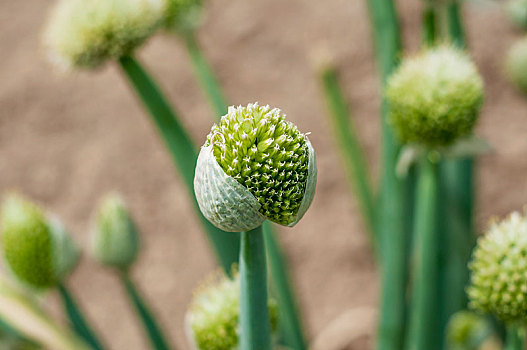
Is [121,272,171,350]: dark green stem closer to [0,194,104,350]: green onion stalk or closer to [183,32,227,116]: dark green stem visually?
[0,194,104,350]: green onion stalk

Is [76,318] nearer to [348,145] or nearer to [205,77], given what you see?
[205,77]

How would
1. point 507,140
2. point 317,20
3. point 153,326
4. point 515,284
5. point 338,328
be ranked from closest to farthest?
point 515,284, point 153,326, point 338,328, point 507,140, point 317,20

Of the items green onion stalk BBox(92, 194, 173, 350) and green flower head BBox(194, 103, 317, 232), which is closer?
green flower head BBox(194, 103, 317, 232)

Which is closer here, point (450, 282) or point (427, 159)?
point (427, 159)

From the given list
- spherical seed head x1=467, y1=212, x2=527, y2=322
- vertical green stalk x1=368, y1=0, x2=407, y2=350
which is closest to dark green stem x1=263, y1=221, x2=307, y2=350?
vertical green stalk x1=368, y1=0, x2=407, y2=350

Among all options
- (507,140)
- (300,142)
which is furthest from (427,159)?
(507,140)

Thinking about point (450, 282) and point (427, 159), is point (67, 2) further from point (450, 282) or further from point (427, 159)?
point (450, 282)

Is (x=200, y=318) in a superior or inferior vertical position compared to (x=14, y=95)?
inferior

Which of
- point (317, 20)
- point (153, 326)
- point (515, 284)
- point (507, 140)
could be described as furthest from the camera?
point (317, 20)
